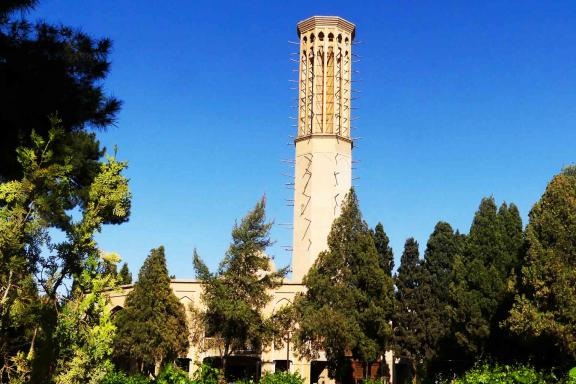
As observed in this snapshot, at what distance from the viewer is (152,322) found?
2964 cm

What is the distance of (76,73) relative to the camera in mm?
11320

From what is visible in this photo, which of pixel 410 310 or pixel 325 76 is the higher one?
pixel 325 76

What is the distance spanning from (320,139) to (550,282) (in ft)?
76.3

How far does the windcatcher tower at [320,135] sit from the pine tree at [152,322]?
1100cm

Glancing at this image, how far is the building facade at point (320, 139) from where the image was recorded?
40.5 m

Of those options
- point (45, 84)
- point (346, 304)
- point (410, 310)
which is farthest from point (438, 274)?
point (45, 84)

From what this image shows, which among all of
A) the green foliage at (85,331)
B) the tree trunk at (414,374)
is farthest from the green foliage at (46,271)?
the tree trunk at (414,374)

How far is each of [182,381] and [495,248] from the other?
56.9ft

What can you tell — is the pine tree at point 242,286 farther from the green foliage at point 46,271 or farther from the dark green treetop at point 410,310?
the green foliage at point 46,271

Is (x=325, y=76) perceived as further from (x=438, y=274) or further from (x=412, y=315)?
(x=412, y=315)

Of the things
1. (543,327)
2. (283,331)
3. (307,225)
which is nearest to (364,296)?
(283,331)

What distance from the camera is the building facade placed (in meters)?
40.5

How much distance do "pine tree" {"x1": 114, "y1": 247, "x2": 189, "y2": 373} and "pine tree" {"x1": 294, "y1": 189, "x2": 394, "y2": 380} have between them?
6330mm

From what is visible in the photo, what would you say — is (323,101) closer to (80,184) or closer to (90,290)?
(80,184)
